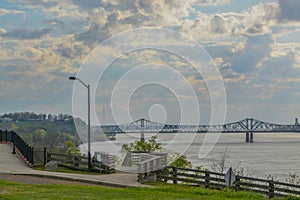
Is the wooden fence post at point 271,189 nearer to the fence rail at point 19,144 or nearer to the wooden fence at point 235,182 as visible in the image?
the wooden fence at point 235,182

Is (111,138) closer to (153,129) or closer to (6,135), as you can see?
(153,129)

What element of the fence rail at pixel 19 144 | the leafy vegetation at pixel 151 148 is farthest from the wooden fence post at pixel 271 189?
the fence rail at pixel 19 144

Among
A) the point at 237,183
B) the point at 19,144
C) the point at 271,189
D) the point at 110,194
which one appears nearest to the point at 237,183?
the point at 237,183

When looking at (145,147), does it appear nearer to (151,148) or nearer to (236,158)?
(151,148)

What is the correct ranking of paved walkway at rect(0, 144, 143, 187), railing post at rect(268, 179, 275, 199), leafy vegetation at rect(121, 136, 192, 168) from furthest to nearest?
leafy vegetation at rect(121, 136, 192, 168) → paved walkway at rect(0, 144, 143, 187) → railing post at rect(268, 179, 275, 199)

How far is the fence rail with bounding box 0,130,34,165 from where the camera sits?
1323 inches

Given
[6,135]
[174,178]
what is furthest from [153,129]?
[174,178]

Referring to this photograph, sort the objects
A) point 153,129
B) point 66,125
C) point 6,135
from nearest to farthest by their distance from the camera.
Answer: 1. point 6,135
2. point 153,129
3. point 66,125

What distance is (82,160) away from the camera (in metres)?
33.6

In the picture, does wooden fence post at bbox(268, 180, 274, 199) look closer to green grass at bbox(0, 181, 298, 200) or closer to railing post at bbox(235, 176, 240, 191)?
green grass at bbox(0, 181, 298, 200)

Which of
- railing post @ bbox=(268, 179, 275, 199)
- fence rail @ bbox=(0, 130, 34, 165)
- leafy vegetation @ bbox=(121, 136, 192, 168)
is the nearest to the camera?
railing post @ bbox=(268, 179, 275, 199)

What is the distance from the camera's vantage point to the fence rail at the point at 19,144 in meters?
33.6

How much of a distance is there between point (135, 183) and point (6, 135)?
89.9ft

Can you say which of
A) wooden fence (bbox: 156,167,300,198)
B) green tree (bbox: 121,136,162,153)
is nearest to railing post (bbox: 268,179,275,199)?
wooden fence (bbox: 156,167,300,198)
